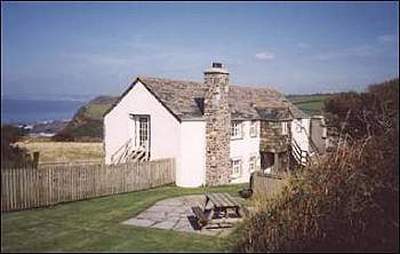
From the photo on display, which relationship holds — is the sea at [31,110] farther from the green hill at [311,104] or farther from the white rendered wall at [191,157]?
the green hill at [311,104]

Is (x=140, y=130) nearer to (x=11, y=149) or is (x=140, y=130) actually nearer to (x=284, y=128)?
(x=284, y=128)

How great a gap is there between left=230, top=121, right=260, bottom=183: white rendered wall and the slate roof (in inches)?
41.5

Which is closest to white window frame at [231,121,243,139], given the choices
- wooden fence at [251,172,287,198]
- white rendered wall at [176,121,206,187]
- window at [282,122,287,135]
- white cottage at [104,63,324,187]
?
white cottage at [104,63,324,187]

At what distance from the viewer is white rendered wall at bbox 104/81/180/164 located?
2077 centimetres

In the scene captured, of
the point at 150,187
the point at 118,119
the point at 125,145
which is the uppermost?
the point at 118,119

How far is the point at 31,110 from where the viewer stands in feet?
16.4

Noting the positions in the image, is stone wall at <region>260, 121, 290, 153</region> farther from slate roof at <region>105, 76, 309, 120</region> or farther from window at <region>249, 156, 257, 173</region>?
window at <region>249, 156, 257, 173</region>

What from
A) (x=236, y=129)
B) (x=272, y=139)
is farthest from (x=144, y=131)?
(x=272, y=139)

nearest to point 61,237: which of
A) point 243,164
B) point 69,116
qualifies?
point 69,116

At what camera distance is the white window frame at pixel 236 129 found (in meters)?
24.1

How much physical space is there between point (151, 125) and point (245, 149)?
22.0ft

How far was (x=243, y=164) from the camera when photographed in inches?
981

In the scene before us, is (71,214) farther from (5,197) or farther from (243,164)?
(243,164)

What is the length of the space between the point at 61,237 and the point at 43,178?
0.84m
